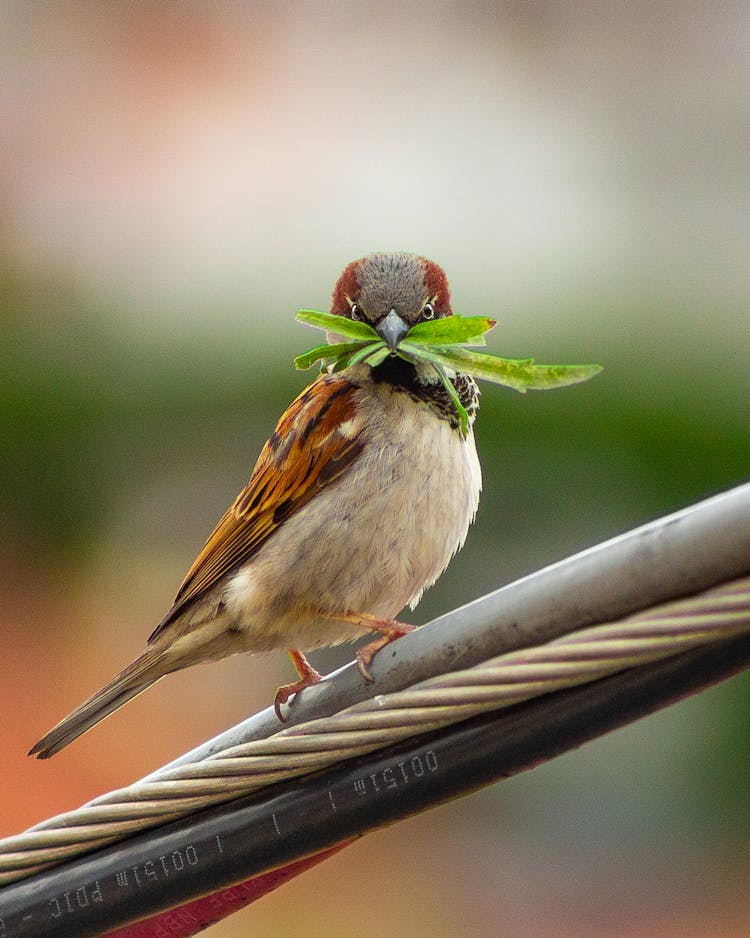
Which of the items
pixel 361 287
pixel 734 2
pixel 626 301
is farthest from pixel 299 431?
pixel 734 2

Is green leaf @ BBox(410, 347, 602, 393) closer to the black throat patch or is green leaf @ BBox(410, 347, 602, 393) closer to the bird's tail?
the black throat patch

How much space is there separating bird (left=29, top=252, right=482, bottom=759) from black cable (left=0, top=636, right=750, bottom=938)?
967 millimetres

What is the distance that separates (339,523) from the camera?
2.94 m

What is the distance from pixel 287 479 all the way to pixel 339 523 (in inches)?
9.4

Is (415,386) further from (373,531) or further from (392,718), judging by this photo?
(392,718)

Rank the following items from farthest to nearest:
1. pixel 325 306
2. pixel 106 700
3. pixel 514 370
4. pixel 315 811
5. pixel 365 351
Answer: pixel 325 306, pixel 106 700, pixel 365 351, pixel 514 370, pixel 315 811

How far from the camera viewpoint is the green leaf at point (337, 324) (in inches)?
97.9

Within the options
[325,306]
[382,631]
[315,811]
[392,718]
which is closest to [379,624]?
[382,631]

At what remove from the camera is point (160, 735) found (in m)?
7.07

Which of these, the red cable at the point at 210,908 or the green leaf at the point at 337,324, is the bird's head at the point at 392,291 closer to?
the green leaf at the point at 337,324

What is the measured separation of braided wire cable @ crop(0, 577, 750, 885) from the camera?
1480 millimetres

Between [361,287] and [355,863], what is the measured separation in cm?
498

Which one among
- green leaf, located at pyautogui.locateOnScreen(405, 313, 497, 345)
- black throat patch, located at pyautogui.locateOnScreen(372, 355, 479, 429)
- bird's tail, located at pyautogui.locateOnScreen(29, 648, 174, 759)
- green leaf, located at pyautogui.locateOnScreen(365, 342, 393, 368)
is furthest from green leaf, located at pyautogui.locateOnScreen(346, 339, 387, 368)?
bird's tail, located at pyautogui.locateOnScreen(29, 648, 174, 759)

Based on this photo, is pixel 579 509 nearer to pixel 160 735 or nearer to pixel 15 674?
pixel 160 735
